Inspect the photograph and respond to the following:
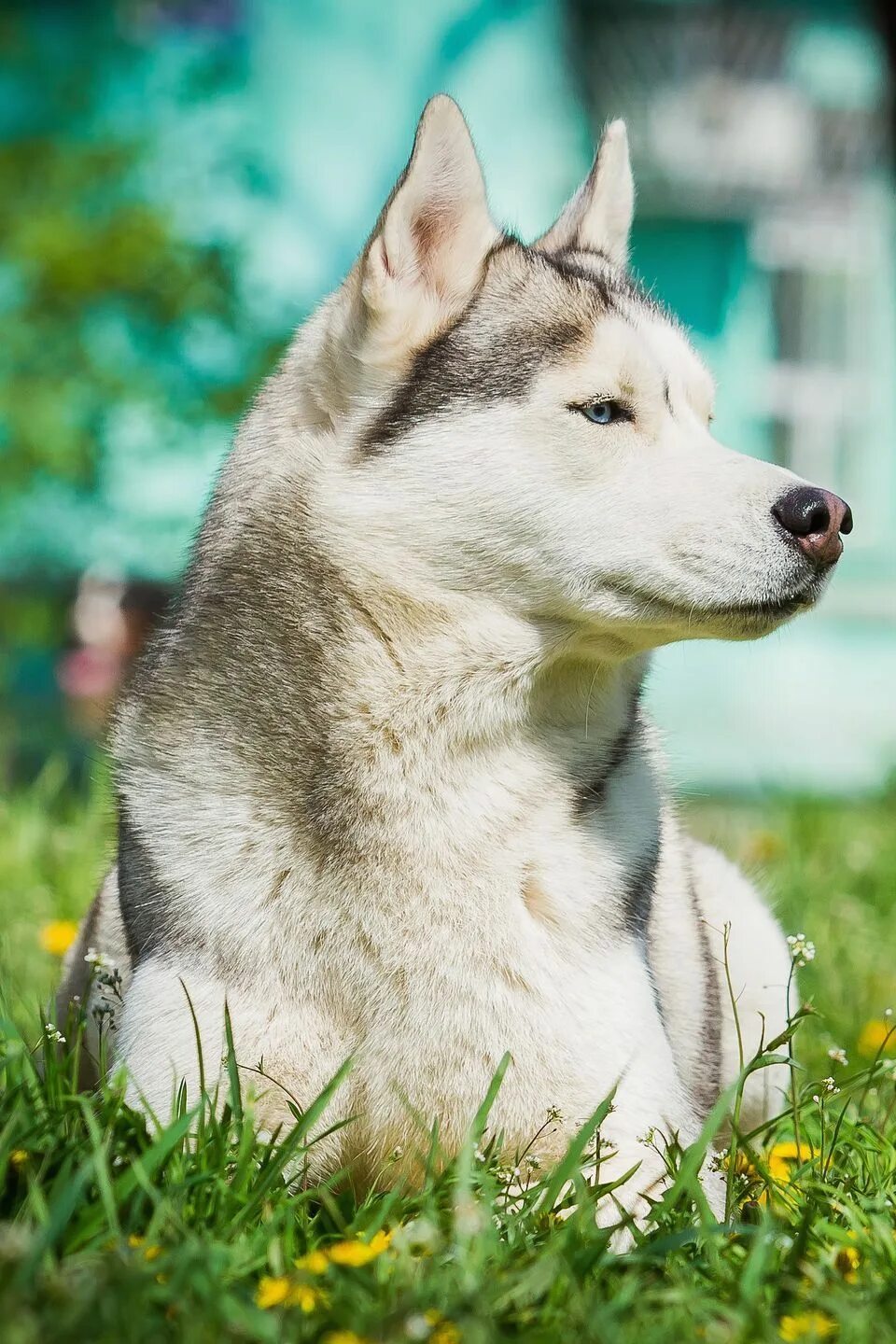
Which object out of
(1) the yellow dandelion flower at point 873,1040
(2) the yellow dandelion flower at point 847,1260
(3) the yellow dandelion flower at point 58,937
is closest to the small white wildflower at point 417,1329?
(2) the yellow dandelion flower at point 847,1260

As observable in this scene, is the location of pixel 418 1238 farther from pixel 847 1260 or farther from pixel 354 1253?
pixel 847 1260

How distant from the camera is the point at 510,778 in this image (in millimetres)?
2414

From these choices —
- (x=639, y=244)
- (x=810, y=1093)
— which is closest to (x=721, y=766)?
(x=639, y=244)

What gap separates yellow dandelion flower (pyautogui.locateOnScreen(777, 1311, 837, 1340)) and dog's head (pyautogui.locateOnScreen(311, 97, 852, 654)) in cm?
108

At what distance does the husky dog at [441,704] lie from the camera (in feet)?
7.34

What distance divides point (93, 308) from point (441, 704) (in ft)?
19.1

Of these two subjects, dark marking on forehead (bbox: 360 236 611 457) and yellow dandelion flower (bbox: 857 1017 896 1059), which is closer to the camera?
dark marking on forehead (bbox: 360 236 611 457)

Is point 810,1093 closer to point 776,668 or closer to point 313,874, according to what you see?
point 313,874

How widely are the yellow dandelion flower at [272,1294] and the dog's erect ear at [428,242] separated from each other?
1.49m

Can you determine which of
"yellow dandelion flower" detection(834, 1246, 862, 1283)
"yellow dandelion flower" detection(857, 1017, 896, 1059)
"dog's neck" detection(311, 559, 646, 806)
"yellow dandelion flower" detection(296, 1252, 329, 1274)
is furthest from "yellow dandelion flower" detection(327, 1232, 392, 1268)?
"yellow dandelion flower" detection(857, 1017, 896, 1059)

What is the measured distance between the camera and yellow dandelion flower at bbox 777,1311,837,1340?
1631 mm

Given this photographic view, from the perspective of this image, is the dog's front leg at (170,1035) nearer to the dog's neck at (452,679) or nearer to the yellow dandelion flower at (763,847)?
the dog's neck at (452,679)

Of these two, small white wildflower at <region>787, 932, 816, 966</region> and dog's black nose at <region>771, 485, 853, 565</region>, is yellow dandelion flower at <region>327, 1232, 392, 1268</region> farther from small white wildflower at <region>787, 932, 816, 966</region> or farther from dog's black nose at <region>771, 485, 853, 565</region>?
dog's black nose at <region>771, 485, 853, 565</region>

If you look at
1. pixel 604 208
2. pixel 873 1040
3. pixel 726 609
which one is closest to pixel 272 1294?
pixel 726 609
